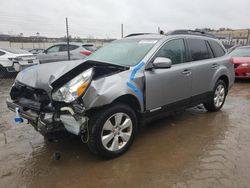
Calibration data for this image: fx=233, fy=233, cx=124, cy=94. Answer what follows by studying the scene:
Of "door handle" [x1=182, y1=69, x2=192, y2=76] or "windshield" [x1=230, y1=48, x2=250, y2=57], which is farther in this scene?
"windshield" [x1=230, y1=48, x2=250, y2=57]

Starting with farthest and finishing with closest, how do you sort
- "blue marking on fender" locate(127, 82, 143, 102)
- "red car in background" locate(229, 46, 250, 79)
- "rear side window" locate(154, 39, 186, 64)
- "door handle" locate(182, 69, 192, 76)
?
"red car in background" locate(229, 46, 250, 79) → "door handle" locate(182, 69, 192, 76) → "rear side window" locate(154, 39, 186, 64) → "blue marking on fender" locate(127, 82, 143, 102)

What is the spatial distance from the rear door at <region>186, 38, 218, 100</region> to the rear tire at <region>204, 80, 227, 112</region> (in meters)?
0.37

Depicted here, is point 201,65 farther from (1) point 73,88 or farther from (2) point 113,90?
(1) point 73,88

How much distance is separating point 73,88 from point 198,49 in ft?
9.23

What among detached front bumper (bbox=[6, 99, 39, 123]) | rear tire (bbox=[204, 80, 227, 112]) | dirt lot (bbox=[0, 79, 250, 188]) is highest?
detached front bumper (bbox=[6, 99, 39, 123])

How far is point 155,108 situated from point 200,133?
3.31 feet

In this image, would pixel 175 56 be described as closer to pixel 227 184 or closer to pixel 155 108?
pixel 155 108

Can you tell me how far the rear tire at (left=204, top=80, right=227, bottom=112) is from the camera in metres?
4.97

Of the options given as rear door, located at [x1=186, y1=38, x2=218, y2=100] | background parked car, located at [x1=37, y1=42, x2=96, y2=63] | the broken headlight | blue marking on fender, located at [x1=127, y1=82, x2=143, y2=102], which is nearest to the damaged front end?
the broken headlight

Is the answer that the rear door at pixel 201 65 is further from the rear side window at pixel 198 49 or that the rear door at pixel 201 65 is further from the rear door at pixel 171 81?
the rear door at pixel 171 81

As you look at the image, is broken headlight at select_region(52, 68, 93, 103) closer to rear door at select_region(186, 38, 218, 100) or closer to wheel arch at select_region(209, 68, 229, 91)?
rear door at select_region(186, 38, 218, 100)

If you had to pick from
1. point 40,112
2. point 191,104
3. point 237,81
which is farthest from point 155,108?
point 237,81

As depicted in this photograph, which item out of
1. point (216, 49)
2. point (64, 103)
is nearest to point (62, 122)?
point (64, 103)

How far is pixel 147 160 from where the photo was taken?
3078 mm
